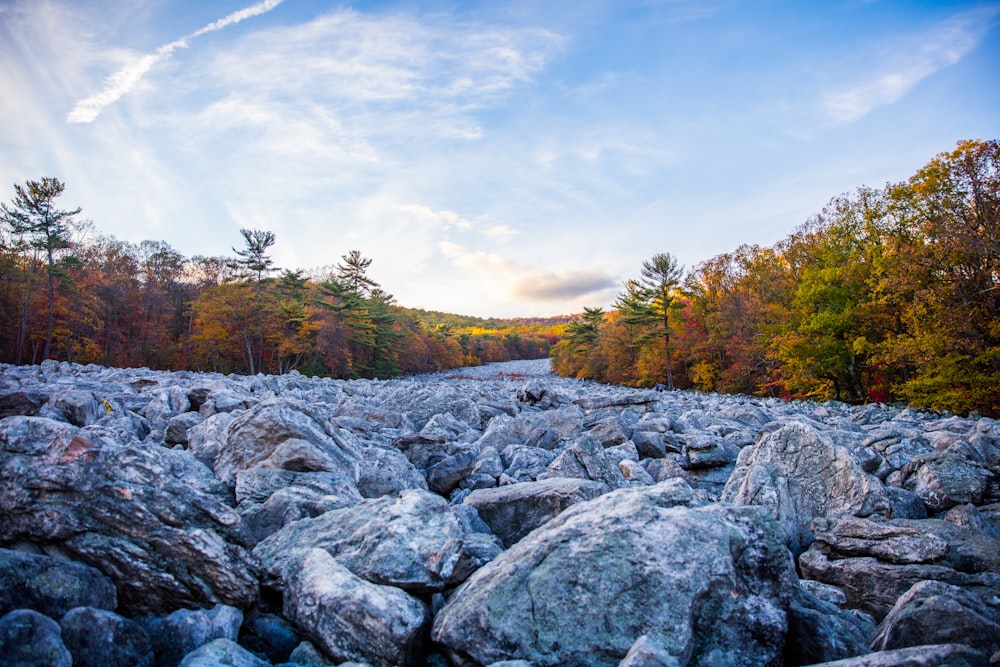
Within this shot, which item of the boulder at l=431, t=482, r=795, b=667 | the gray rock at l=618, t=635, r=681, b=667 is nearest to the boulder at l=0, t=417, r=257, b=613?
the boulder at l=431, t=482, r=795, b=667

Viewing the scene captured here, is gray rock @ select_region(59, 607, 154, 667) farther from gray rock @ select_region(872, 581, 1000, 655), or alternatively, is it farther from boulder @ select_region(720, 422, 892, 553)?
boulder @ select_region(720, 422, 892, 553)

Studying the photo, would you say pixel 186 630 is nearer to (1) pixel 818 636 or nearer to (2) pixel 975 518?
(1) pixel 818 636

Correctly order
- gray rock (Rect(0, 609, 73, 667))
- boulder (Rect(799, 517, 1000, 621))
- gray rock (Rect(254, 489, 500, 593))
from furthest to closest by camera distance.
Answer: boulder (Rect(799, 517, 1000, 621)) → gray rock (Rect(254, 489, 500, 593)) → gray rock (Rect(0, 609, 73, 667))

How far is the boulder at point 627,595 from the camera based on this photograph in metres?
2.59

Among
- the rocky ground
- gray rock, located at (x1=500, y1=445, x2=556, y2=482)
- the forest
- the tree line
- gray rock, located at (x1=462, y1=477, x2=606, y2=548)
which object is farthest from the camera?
the tree line

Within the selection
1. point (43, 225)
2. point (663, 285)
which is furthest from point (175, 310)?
point (663, 285)

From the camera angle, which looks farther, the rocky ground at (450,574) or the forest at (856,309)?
the forest at (856,309)

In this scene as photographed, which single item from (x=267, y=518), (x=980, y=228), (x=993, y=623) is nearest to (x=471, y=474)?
(x=267, y=518)

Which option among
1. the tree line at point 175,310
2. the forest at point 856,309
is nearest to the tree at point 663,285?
the forest at point 856,309

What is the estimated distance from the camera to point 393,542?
10.4ft

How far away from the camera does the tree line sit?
1475 inches

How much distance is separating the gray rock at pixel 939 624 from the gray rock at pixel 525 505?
207cm

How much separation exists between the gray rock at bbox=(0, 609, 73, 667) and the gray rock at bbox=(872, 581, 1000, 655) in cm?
401

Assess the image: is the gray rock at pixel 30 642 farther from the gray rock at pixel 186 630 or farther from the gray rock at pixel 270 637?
the gray rock at pixel 270 637
